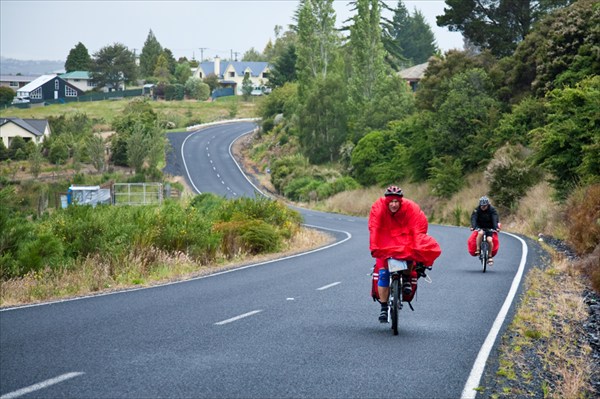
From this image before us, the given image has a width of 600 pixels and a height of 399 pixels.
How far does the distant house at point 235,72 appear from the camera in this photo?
578 ft

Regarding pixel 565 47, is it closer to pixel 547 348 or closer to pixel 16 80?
pixel 547 348

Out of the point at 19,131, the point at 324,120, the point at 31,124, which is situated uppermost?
the point at 324,120

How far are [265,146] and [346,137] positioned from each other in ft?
70.1

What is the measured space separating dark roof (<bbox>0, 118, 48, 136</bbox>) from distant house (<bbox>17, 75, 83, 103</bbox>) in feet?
166

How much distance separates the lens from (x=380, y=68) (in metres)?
76.1

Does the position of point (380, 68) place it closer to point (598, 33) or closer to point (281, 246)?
point (598, 33)

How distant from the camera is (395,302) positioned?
10.7 metres

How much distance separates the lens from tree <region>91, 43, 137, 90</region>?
501ft

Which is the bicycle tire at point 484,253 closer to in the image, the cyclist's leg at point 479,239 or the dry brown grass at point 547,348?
the cyclist's leg at point 479,239

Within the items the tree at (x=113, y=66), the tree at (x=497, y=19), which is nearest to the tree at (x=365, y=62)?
the tree at (x=497, y=19)

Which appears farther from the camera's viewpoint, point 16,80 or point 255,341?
point 16,80

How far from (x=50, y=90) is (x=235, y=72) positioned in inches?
1539

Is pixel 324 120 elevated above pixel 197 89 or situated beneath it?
situated beneath

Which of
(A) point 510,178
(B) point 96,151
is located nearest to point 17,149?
(B) point 96,151
